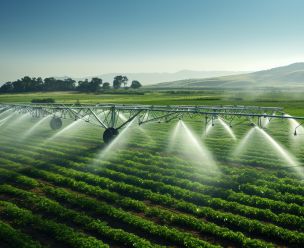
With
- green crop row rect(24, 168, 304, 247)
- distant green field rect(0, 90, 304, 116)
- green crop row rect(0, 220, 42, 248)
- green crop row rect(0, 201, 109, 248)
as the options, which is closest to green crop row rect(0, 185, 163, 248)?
green crop row rect(0, 201, 109, 248)

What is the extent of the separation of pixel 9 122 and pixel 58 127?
12508 mm

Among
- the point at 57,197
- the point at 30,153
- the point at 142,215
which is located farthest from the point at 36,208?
the point at 30,153

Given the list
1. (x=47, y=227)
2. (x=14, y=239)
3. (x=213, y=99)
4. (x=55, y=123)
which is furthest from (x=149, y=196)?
(x=213, y=99)

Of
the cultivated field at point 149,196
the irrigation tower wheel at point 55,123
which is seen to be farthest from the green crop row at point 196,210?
the irrigation tower wheel at point 55,123

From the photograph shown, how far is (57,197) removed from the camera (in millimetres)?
15750

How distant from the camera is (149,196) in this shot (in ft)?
52.0

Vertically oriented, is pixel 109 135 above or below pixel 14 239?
above

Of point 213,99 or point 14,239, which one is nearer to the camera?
point 14,239

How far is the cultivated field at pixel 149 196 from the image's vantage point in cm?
1188

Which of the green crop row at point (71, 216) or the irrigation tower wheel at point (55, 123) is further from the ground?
the irrigation tower wheel at point (55, 123)

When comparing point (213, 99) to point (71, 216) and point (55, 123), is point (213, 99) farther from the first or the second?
point (71, 216)

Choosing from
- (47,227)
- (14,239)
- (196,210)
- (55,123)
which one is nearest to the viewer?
(14,239)

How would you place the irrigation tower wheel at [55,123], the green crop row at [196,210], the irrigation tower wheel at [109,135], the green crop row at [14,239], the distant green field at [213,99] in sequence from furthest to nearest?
the distant green field at [213,99]
the irrigation tower wheel at [55,123]
the irrigation tower wheel at [109,135]
the green crop row at [196,210]
the green crop row at [14,239]

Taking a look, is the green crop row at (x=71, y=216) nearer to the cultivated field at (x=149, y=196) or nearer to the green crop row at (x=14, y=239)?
the cultivated field at (x=149, y=196)
